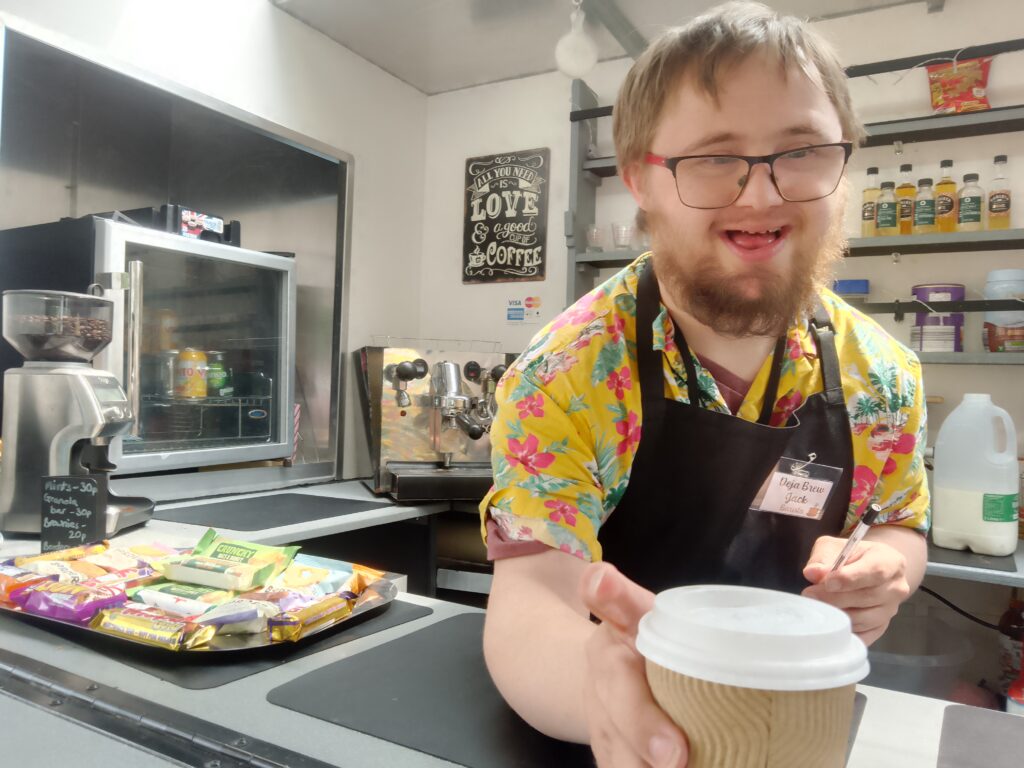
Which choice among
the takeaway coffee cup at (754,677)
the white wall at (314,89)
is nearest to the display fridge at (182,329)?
the white wall at (314,89)

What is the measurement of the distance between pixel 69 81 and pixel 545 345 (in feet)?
7.28

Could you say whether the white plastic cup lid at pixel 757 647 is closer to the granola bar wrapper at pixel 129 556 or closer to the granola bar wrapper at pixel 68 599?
the granola bar wrapper at pixel 68 599

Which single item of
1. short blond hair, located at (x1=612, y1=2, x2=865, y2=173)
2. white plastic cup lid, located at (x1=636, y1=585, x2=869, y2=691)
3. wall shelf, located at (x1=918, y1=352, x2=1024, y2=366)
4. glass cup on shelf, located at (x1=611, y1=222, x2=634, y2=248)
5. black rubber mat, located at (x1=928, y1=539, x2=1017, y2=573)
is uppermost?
glass cup on shelf, located at (x1=611, y1=222, x2=634, y2=248)

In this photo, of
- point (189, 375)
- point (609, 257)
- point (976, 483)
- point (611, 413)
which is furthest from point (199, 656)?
point (609, 257)

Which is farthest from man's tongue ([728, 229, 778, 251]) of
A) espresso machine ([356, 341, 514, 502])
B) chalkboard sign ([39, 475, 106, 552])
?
espresso machine ([356, 341, 514, 502])

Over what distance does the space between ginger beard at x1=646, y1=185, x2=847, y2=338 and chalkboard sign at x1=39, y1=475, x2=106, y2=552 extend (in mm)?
1018

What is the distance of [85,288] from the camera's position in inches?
73.8

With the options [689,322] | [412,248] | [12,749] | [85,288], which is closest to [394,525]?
[85,288]

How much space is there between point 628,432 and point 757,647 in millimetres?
612

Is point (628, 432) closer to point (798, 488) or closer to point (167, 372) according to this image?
point (798, 488)

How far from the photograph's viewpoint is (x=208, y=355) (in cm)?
237

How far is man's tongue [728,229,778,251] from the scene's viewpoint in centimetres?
89

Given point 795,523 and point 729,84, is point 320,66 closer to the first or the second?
point 729,84

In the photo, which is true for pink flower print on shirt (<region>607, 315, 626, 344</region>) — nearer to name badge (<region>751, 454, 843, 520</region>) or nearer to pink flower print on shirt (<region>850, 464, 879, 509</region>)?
name badge (<region>751, 454, 843, 520</region>)
